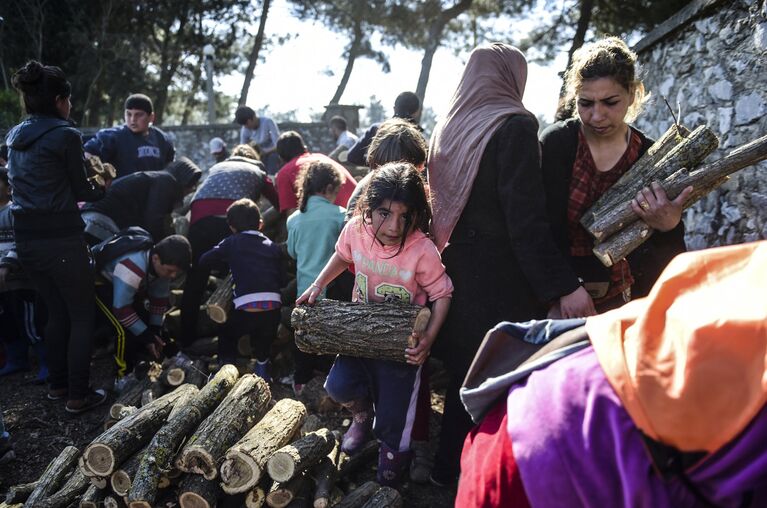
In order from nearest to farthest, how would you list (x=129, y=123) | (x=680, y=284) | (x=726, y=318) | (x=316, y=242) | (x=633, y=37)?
1. (x=726, y=318)
2. (x=680, y=284)
3. (x=316, y=242)
4. (x=129, y=123)
5. (x=633, y=37)

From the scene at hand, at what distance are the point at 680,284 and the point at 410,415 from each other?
195 centimetres

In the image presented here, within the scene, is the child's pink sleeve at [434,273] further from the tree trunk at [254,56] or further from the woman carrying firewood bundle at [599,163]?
the tree trunk at [254,56]

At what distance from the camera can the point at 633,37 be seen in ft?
30.9

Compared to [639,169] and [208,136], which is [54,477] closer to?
[639,169]

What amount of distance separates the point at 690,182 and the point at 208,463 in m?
2.48

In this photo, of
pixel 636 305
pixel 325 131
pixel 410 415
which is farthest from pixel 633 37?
pixel 636 305

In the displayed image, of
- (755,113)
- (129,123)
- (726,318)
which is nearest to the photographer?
(726,318)

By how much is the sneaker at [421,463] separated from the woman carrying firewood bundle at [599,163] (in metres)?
1.16

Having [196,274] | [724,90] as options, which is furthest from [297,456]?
[724,90]

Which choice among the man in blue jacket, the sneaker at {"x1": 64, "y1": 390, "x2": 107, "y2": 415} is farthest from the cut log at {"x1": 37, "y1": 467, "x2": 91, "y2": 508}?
the man in blue jacket

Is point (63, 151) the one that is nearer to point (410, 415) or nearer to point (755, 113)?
point (410, 415)

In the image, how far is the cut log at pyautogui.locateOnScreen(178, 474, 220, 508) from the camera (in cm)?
253

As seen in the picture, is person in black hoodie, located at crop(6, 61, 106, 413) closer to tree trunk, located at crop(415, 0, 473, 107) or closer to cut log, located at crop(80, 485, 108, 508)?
cut log, located at crop(80, 485, 108, 508)

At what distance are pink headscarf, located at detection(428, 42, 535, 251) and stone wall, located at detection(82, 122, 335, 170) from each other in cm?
1176
